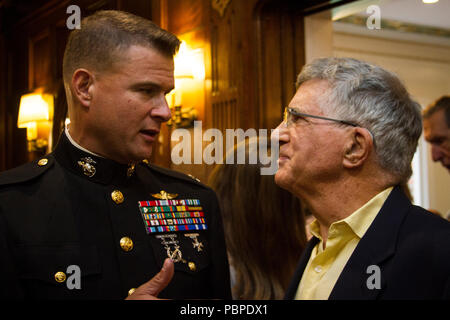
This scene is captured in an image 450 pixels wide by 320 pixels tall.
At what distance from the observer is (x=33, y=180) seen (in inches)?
43.4

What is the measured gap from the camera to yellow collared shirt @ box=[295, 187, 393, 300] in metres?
1.12

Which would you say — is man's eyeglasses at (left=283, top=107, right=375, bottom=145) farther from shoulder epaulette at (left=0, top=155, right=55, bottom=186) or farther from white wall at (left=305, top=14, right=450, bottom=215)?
shoulder epaulette at (left=0, top=155, right=55, bottom=186)

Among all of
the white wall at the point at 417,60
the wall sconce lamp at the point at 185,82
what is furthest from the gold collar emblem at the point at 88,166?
the white wall at the point at 417,60

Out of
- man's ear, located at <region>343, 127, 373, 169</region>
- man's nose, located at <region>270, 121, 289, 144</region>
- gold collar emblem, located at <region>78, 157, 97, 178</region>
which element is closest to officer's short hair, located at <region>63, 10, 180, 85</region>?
gold collar emblem, located at <region>78, 157, 97, 178</region>

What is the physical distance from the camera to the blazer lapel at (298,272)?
1238 mm

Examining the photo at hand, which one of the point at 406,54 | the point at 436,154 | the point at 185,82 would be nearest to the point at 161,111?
the point at 185,82

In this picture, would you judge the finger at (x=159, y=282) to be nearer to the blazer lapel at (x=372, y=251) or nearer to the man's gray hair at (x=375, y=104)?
the blazer lapel at (x=372, y=251)

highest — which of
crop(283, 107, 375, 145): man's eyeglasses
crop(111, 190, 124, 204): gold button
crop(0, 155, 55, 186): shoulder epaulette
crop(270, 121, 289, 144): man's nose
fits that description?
crop(283, 107, 375, 145): man's eyeglasses

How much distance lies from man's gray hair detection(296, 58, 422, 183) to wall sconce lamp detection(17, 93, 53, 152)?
52 cm

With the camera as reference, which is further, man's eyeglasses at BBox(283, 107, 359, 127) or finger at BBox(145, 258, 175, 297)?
man's eyeglasses at BBox(283, 107, 359, 127)

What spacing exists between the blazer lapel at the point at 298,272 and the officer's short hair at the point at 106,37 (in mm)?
622

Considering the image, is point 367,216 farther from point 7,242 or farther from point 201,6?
point 7,242

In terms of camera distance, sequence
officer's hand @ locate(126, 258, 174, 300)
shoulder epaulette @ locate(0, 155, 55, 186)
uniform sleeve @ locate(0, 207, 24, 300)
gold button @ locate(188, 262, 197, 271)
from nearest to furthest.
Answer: officer's hand @ locate(126, 258, 174, 300), uniform sleeve @ locate(0, 207, 24, 300), shoulder epaulette @ locate(0, 155, 55, 186), gold button @ locate(188, 262, 197, 271)
